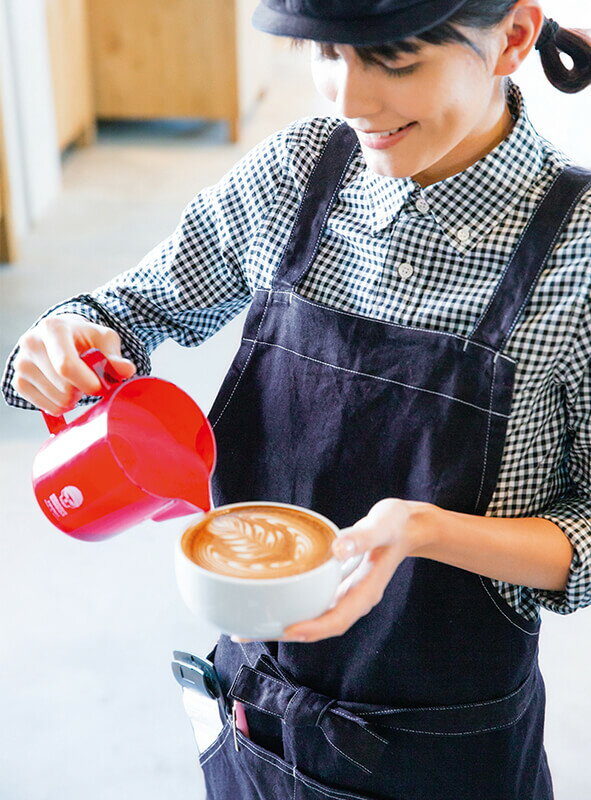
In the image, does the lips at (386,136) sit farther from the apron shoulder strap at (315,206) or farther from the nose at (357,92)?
the apron shoulder strap at (315,206)

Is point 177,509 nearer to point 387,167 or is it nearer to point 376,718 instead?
point 376,718

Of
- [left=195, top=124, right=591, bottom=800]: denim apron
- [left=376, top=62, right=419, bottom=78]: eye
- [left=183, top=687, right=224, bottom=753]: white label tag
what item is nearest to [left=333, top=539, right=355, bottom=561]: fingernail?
[left=195, top=124, right=591, bottom=800]: denim apron

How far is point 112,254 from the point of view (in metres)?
4.29

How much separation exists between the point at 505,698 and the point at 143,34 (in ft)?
16.3

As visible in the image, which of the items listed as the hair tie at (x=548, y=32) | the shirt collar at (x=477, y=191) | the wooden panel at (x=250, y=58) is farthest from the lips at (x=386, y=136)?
the wooden panel at (x=250, y=58)

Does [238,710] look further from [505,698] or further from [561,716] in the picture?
[561,716]

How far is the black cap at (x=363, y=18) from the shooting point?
0.94 m

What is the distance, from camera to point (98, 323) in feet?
4.27

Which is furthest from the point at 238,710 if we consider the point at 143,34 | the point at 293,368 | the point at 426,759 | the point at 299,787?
the point at 143,34

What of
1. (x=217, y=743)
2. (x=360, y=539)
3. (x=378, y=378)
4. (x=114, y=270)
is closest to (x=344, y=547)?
(x=360, y=539)

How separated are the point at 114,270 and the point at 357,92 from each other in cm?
320

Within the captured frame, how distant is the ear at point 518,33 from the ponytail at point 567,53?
0.10 metres

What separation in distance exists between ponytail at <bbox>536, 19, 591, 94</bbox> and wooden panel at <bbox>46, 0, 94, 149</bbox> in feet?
14.1

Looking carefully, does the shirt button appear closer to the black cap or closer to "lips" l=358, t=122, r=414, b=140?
"lips" l=358, t=122, r=414, b=140
